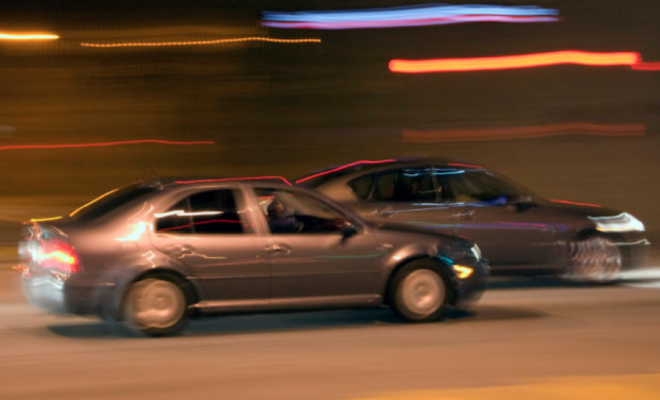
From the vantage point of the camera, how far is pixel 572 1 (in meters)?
20.9

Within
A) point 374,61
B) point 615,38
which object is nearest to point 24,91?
point 374,61

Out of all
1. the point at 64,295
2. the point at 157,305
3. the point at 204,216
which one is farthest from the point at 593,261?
the point at 64,295

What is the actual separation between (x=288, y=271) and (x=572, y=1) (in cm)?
1428

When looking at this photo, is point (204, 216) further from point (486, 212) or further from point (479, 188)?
point (479, 188)

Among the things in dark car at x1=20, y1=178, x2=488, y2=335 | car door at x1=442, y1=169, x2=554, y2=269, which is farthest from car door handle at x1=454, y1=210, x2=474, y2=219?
dark car at x1=20, y1=178, x2=488, y2=335

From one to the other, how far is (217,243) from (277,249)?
21.1 inches

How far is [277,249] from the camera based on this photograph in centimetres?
866

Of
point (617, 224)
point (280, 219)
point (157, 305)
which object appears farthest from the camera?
point (617, 224)

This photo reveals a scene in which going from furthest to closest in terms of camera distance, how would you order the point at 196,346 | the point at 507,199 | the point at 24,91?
the point at 24,91
the point at 507,199
the point at 196,346

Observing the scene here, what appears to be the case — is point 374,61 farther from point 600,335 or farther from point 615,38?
point 600,335

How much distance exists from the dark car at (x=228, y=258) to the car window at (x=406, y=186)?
2.22 metres

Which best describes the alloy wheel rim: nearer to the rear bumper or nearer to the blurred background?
the rear bumper

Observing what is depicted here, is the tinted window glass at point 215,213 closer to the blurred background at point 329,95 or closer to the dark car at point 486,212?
the dark car at point 486,212

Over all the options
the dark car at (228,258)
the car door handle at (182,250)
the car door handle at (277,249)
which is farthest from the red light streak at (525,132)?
the car door handle at (182,250)
